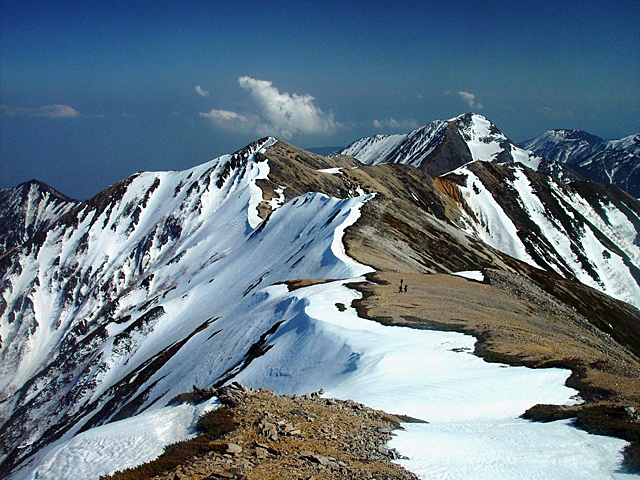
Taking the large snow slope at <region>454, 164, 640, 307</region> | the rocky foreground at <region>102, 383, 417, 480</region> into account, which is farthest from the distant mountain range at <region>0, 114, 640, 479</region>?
the rocky foreground at <region>102, 383, 417, 480</region>

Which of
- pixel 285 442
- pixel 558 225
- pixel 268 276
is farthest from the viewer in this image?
pixel 558 225

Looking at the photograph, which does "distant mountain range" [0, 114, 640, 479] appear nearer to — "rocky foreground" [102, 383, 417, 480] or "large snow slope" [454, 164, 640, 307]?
"large snow slope" [454, 164, 640, 307]

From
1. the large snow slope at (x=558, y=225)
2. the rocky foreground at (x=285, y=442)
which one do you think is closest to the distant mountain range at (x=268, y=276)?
the large snow slope at (x=558, y=225)

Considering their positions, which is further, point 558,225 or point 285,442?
point 558,225

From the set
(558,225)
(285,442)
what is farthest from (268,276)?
(558,225)

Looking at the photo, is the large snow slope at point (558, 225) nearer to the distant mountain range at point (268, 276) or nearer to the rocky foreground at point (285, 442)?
the distant mountain range at point (268, 276)

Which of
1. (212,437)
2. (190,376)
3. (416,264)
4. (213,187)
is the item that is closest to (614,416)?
(212,437)

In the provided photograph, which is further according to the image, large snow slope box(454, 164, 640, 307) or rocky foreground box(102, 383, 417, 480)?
large snow slope box(454, 164, 640, 307)

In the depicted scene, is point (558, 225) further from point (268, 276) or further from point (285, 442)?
point (285, 442)
